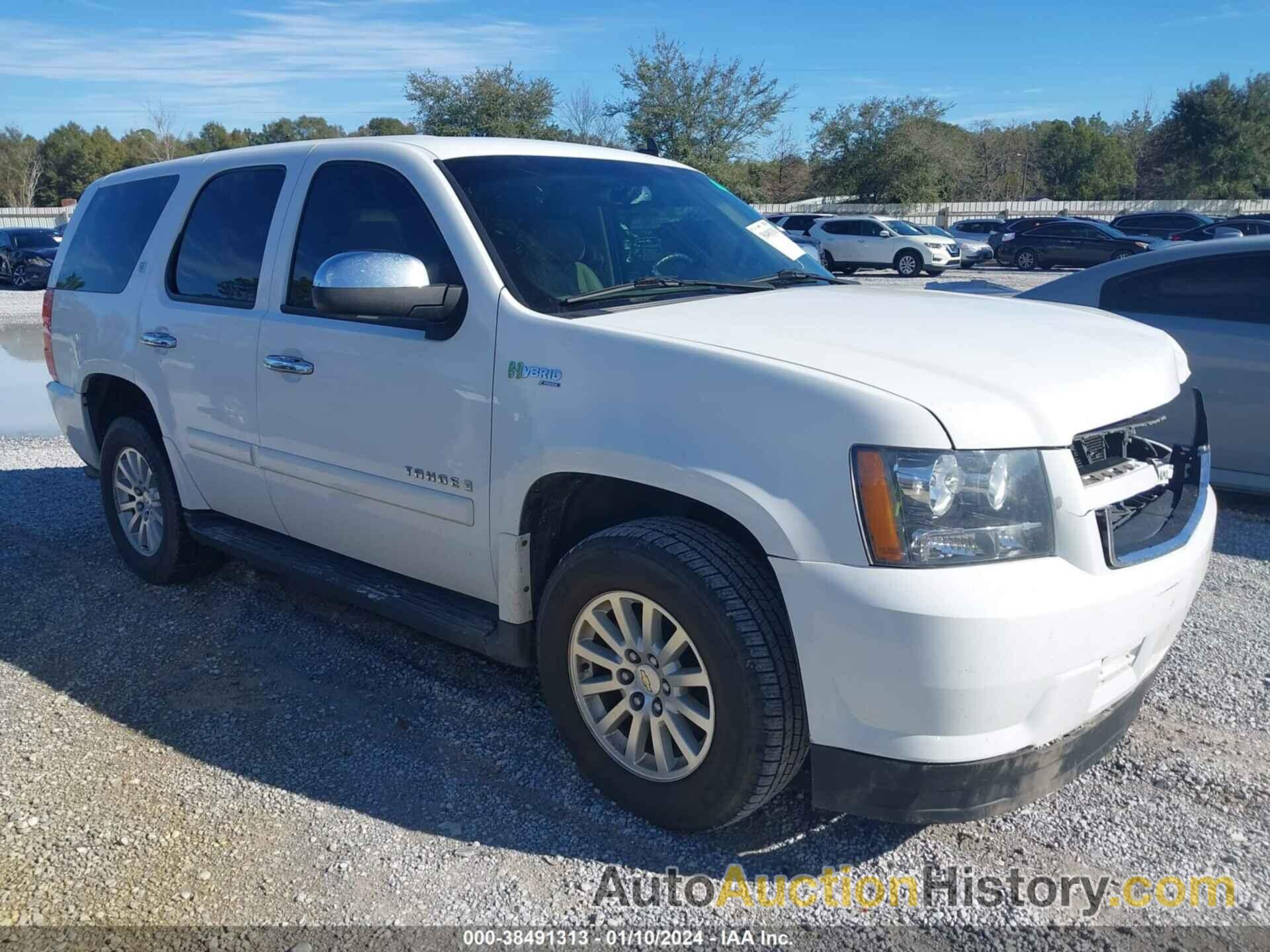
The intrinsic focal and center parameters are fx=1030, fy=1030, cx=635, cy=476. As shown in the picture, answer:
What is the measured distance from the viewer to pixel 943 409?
2.44 m

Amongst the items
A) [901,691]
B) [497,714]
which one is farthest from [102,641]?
[901,691]

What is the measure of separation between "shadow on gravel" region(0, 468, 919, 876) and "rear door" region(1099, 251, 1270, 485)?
3.87 m

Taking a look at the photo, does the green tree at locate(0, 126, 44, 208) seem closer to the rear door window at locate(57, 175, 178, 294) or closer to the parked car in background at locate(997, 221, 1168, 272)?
the parked car in background at locate(997, 221, 1168, 272)

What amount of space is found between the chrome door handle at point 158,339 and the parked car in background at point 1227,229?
22.9 m

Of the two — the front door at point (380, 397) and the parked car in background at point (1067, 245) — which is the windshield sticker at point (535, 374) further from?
the parked car in background at point (1067, 245)

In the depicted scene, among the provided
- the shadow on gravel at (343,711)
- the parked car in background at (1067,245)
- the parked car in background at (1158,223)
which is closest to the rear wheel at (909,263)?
the parked car in background at (1067,245)

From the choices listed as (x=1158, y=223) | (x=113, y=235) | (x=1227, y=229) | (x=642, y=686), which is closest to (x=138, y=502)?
(x=113, y=235)

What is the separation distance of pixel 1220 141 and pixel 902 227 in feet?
110

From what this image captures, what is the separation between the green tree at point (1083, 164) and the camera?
2251 inches

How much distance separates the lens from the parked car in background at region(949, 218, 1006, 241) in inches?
1345

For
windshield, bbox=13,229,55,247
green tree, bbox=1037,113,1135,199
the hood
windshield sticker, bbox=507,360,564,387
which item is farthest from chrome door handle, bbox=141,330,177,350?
green tree, bbox=1037,113,1135,199

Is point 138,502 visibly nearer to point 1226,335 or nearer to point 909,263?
point 1226,335

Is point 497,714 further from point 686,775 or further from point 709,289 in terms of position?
point 709,289

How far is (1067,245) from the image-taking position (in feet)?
98.3
